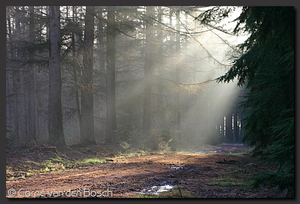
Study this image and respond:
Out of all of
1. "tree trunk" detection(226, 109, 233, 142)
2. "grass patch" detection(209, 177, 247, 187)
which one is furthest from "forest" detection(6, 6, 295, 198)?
"tree trunk" detection(226, 109, 233, 142)

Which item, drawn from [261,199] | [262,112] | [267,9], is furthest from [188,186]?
[267,9]

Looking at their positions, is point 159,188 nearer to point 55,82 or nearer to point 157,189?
point 157,189

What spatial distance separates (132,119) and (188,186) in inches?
461

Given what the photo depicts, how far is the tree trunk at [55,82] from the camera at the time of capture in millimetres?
8906

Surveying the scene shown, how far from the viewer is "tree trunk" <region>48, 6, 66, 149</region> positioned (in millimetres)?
8906

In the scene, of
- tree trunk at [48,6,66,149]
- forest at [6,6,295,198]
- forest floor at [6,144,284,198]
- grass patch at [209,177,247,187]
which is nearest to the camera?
forest at [6,6,295,198]

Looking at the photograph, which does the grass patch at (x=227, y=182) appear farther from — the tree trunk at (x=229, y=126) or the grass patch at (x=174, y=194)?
the tree trunk at (x=229, y=126)

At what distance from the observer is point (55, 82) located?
9.02 metres

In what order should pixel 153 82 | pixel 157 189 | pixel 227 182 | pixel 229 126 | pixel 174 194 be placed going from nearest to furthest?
pixel 174 194, pixel 157 189, pixel 227 182, pixel 153 82, pixel 229 126

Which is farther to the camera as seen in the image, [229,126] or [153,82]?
[229,126]

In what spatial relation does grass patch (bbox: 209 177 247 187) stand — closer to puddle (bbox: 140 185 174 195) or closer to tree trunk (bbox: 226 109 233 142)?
puddle (bbox: 140 185 174 195)

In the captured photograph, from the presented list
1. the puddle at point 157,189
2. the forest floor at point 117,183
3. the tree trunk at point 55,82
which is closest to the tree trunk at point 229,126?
the forest floor at point 117,183

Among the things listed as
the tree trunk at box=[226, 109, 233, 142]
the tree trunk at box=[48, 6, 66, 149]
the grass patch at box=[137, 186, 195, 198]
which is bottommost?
the tree trunk at box=[226, 109, 233, 142]

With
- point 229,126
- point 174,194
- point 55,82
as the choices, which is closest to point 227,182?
point 174,194
